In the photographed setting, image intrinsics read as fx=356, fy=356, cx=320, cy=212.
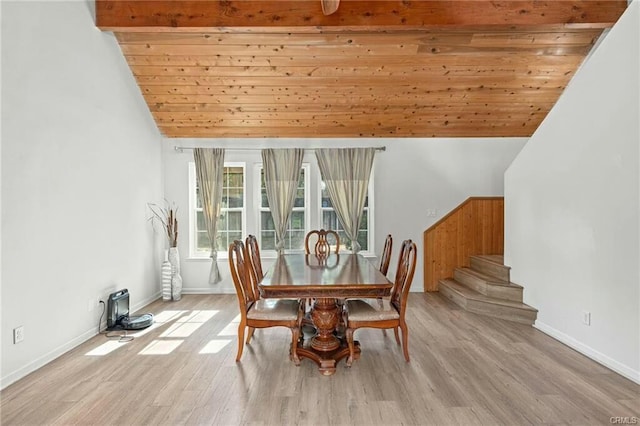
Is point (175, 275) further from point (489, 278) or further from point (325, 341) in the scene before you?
point (489, 278)

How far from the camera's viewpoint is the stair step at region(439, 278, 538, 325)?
388 cm

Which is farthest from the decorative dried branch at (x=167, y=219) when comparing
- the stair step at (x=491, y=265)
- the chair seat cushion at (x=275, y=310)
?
the stair step at (x=491, y=265)

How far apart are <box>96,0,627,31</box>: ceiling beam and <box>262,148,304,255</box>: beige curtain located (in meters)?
1.94

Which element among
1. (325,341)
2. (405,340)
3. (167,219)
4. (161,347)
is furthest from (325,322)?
(167,219)

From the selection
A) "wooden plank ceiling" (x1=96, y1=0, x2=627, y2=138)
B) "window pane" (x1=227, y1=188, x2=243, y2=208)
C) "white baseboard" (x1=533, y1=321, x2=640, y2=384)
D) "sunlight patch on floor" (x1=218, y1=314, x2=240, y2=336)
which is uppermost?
"wooden plank ceiling" (x1=96, y1=0, x2=627, y2=138)

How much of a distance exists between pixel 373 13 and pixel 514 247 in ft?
10.0

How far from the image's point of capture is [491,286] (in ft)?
14.1

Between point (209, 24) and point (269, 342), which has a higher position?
point (209, 24)

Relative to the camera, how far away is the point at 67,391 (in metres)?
2.49

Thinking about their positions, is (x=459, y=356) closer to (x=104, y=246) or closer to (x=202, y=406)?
(x=202, y=406)

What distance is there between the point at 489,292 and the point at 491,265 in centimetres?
47

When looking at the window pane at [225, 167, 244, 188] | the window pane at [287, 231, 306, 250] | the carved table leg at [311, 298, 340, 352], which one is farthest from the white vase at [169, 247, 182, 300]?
the carved table leg at [311, 298, 340, 352]

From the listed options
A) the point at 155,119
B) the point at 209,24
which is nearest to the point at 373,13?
the point at 209,24

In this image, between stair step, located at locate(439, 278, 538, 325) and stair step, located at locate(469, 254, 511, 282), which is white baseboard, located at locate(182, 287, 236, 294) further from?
stair step, located at locate(469, 254, 511, 282)
